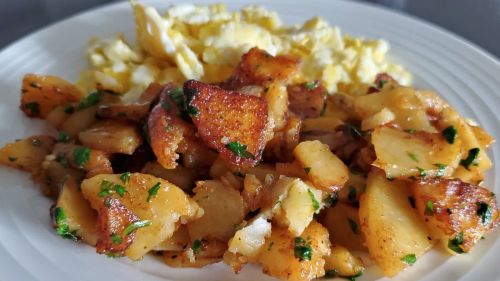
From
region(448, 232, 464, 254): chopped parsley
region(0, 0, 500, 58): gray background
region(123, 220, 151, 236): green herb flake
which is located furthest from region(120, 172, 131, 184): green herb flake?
region(0, 0, 500, 58): gray background

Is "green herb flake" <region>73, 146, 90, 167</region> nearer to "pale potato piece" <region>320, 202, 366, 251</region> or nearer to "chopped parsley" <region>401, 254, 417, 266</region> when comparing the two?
"pale potato piece" <region>320, 202, 366, 251</region>

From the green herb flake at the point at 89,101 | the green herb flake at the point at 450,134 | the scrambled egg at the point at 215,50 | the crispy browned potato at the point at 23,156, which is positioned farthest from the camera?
the scrambled egg at the point at 215,50

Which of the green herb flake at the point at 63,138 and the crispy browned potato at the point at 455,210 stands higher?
the crispy browned potato at the point at 455,210

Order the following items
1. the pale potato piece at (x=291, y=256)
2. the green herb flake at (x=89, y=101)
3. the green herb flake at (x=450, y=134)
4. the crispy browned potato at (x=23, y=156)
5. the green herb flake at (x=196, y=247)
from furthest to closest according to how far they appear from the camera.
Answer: the green herb flake at (x=89, y=101)
the crispy browned potato at (x=23, y=156)
the green herb flake at (x=450, y=134)
the green herb flake at (x=196, y=247)
the pale potato piece at (x=291, y=256)

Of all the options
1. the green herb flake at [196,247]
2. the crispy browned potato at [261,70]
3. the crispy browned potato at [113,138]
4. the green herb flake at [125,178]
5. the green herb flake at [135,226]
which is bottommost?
the green herb flake at [196,247]

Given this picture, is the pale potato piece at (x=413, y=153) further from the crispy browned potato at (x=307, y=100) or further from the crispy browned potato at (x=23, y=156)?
the crispy browned potato at (x=23, y=156)

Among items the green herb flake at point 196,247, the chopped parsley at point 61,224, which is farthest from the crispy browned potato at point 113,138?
the green herb flake at point 196,247

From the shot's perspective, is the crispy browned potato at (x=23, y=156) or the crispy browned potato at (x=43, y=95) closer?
the crispy browned potato at (x=23, y=156)

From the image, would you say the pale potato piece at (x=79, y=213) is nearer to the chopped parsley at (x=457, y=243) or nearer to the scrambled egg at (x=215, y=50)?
the scrambled egg at (x=215, y=50)
